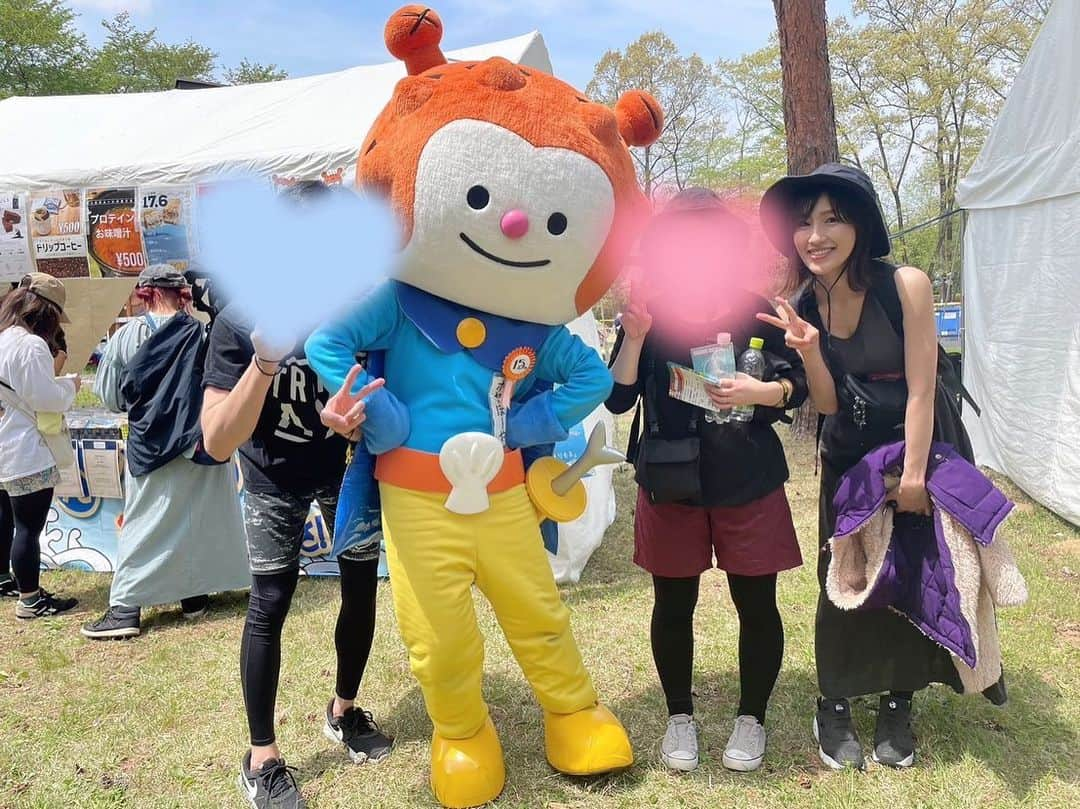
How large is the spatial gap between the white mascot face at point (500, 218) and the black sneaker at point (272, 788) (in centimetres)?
142

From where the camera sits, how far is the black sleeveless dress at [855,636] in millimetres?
2246

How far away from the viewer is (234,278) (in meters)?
1.65

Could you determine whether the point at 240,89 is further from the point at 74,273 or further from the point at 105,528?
the point at 105,528

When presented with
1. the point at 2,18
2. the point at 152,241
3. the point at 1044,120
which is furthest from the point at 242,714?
the point at 2,18

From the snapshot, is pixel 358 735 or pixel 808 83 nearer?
pixel 358 735

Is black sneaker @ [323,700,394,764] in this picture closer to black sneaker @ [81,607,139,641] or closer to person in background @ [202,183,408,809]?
person in background @ [202,183,408,809]

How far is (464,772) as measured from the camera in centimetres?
207

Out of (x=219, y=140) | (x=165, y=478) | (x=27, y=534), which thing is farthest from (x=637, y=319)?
(x=219, y=140)

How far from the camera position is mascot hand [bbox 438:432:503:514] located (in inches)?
74.4

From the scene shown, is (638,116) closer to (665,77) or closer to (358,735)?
(358,735)

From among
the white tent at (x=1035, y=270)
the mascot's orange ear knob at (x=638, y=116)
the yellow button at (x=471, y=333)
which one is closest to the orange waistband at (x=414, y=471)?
the yellow button at (x=471, y=333)

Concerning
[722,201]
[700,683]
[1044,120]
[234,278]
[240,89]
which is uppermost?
[240,89]

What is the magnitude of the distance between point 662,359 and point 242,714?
2.04 meters

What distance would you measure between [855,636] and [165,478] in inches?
121
